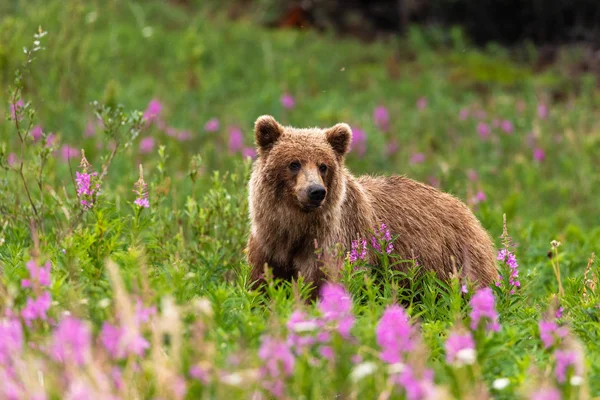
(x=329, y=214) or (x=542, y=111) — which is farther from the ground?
(x=329, y=214)

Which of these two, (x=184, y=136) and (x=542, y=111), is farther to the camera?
(x=542, y=111)

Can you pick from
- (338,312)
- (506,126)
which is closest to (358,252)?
(338,312)

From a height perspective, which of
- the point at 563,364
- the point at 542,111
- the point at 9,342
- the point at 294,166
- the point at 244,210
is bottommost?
the point at 542,111

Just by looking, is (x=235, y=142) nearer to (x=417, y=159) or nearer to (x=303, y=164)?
(x=417, y=159)

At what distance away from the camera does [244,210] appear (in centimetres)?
646

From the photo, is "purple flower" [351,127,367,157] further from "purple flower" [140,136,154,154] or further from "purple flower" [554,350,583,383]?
"purple flower" [554,350,583,383]

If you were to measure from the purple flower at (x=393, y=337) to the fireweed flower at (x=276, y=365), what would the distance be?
344 millimetres

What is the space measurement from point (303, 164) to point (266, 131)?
459 mm

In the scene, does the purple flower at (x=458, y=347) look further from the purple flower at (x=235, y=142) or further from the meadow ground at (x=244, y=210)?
the purple flower at (x=235, y=142)

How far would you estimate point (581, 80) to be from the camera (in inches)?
624

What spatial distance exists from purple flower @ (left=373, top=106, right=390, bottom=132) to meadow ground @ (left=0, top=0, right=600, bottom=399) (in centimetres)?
3

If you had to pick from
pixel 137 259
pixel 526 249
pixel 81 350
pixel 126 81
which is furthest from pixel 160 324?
pixel 126 81

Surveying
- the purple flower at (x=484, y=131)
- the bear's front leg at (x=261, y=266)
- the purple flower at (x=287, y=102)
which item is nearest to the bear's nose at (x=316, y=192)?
the bear's front leg at (x=261, y=266)

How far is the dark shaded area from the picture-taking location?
60.7 feet
